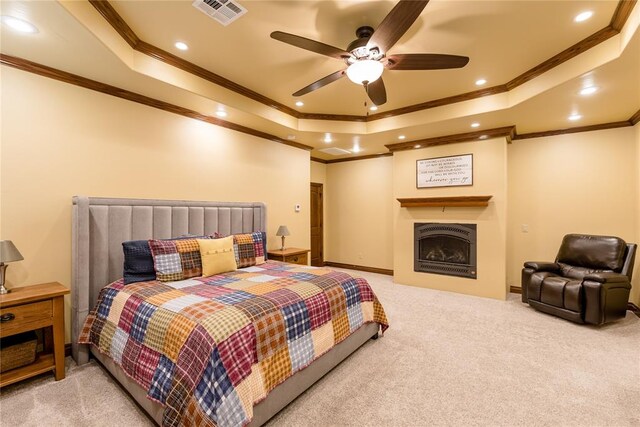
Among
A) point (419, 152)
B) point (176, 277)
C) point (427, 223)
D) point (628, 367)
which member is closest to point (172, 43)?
point (176, 277)

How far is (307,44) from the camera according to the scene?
223 cm

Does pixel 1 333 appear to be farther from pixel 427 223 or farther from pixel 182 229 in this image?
pixel 427 223

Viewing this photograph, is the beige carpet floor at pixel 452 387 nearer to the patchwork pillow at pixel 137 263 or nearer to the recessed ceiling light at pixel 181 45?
the patchwork pillow at pixel 137 263

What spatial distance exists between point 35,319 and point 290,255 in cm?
300

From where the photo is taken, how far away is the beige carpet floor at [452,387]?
77.0 inches

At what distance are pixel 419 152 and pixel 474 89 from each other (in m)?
1.64

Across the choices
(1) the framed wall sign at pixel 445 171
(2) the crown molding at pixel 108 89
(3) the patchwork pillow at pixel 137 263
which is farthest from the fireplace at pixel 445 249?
(3) the patchwork pillow at pixel 137 263

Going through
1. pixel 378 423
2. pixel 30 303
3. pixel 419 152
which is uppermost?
pixel 419 152

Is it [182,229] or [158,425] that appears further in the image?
[182,229]

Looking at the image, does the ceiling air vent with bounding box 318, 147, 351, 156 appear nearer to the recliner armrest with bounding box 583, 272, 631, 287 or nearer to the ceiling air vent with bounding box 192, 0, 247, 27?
the ceiling air vent with bounding box 192, 0, 247, 27

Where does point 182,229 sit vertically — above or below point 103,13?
below

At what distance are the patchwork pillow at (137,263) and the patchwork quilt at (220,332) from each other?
0.12m

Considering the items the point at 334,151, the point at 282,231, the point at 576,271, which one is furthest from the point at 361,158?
the point at 576,271

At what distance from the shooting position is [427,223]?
17.2 ft
